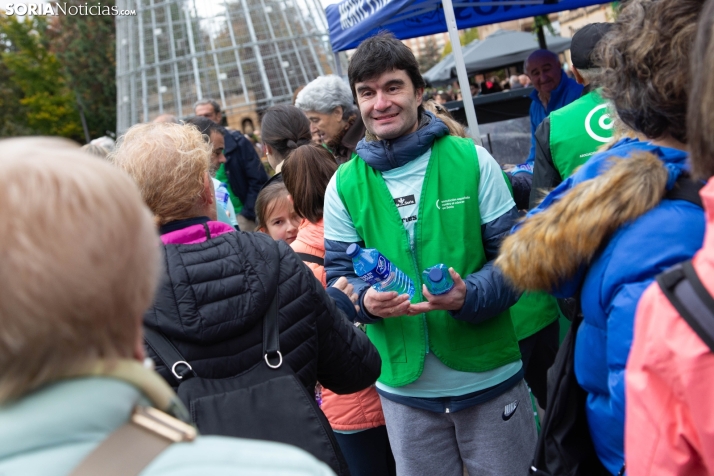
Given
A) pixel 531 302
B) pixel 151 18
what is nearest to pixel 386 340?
pixel 531 302

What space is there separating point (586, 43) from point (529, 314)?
142 cm

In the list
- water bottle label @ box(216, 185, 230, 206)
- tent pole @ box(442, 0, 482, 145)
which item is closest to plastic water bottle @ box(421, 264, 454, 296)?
tent pole @ box(442, 0, 482, 145)

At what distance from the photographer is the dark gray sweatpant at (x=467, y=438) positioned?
2.80 metres

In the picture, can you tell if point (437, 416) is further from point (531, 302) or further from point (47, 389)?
point (47, 389)

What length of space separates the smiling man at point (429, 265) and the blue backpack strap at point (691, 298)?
1420mm

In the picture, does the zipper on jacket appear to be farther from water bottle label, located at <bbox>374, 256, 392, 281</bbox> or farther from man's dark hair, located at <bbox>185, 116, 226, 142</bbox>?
man's dark hair, located at <bbox>185, 116, 226, 142</bbox>

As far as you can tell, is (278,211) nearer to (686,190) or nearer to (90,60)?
(686,190)

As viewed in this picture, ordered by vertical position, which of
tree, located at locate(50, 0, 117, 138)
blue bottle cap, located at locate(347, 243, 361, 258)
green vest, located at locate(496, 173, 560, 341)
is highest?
tree, located at locate(50, 0, 117, 138)

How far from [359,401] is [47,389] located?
7.87 ft

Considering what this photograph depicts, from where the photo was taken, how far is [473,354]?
2.75 metres

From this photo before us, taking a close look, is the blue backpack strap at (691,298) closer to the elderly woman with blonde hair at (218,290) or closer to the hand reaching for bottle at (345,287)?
the elderly woman with blonde hair at (218,290)

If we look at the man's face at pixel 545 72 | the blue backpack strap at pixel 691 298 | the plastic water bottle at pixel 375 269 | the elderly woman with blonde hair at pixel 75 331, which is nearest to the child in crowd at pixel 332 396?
the plastic water bottle at pixel 375 269

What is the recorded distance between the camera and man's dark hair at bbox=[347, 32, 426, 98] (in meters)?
2.90

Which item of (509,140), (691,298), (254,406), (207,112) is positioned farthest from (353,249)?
(207,112)
